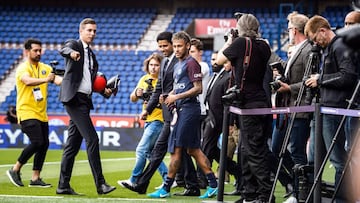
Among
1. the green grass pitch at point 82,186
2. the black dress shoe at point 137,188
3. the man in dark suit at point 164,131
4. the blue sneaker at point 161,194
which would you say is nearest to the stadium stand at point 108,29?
the green grass pitch at point 82,186

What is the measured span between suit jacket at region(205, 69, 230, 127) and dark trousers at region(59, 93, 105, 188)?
62.9 inches

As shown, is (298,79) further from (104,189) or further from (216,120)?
(104,189)

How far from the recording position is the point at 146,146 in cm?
1139

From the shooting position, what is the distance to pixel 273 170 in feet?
33.5

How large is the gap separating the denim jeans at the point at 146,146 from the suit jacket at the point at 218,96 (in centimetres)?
92

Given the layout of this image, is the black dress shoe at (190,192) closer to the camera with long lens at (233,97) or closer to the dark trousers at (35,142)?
the dark trousers at (35,142)

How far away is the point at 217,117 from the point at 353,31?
6.91 metres

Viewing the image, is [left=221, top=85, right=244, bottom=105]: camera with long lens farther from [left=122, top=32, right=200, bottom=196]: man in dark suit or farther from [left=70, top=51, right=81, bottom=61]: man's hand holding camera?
[left=70, top=51, right=81, bottom=61]: man's hand holding camera

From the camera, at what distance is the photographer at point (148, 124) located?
11242mm

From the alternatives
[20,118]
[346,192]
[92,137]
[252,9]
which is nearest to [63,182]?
[92,137]

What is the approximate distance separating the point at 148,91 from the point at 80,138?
1483mm

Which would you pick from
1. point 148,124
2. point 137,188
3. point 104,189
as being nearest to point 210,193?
point 137,188

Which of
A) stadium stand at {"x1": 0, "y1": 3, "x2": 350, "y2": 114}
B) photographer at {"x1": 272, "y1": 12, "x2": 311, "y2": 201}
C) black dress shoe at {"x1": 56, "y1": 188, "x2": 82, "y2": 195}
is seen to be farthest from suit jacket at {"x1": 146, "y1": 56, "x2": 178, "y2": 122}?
stadium stand at {"x1": 0, "y1": 3, "x2": 350, "y2": 114}

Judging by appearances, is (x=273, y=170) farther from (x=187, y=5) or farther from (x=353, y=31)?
(x=187, y=5)
